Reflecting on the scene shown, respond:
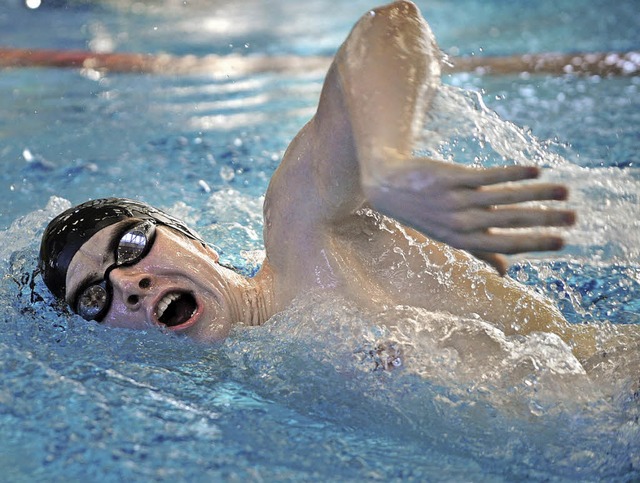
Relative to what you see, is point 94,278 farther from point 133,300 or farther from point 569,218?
point 569,218

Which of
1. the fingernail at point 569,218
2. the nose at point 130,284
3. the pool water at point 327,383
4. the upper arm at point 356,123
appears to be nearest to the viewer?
the fingernail at point 569,218

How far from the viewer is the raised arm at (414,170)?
4.34 feet

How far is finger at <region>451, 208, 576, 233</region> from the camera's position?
4.29 feet

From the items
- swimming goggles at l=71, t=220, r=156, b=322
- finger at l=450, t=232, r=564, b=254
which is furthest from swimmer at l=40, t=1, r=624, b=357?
finger at l=450, t=232, r=564, b=254

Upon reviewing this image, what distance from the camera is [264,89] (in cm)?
519

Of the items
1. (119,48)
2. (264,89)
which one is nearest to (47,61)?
(119,48)

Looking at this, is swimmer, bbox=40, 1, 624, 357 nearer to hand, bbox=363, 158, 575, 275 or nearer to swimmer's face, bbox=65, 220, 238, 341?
swimmer's face, bbox=65, 220, 238, 341

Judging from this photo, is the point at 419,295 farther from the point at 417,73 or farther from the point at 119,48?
the point at 119,48

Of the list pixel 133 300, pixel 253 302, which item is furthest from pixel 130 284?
pixel 253 302

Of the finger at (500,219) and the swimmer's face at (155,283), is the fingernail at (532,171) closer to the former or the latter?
the finger at (500,219)

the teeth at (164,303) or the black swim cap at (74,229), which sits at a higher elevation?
the black swim cap at (74,229)

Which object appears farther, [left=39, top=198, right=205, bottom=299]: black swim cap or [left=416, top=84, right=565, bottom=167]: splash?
[left=39, top=198, right=205, bottom=299]: black swim cap

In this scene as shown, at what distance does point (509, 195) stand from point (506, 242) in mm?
77

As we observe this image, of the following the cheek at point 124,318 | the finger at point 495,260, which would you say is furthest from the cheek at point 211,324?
the finger at point 495,260
